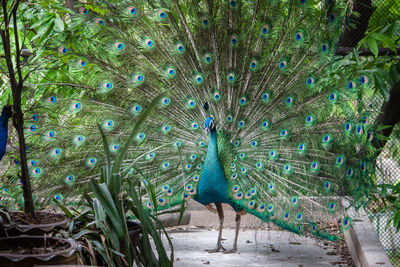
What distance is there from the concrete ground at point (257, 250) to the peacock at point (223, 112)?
360 mm

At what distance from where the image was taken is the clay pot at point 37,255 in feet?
5.89

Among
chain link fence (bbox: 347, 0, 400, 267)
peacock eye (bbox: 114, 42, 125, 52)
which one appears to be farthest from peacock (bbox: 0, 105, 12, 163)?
chain link fence (bbox: 347, 0, 400, 267)

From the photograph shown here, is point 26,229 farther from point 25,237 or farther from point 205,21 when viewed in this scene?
point 205,21

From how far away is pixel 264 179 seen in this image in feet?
15.9

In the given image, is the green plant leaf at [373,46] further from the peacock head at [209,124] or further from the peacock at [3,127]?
the peacock at [3,127]

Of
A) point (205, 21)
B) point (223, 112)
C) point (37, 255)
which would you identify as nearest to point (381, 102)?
point (223, 112)

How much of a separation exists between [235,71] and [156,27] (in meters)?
0.91

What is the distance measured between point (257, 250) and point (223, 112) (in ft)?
4.79

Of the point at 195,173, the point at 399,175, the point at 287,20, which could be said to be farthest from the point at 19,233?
the point at 399,175

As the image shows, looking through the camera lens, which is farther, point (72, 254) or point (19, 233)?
point (19, 233)

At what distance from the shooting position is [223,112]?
16.8ft

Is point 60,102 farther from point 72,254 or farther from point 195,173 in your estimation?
point 72,254

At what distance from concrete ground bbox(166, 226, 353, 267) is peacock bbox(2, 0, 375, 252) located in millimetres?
360

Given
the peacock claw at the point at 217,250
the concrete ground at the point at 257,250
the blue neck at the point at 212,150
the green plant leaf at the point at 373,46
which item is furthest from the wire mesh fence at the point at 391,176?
the green plant leaf at the point at 373,46
